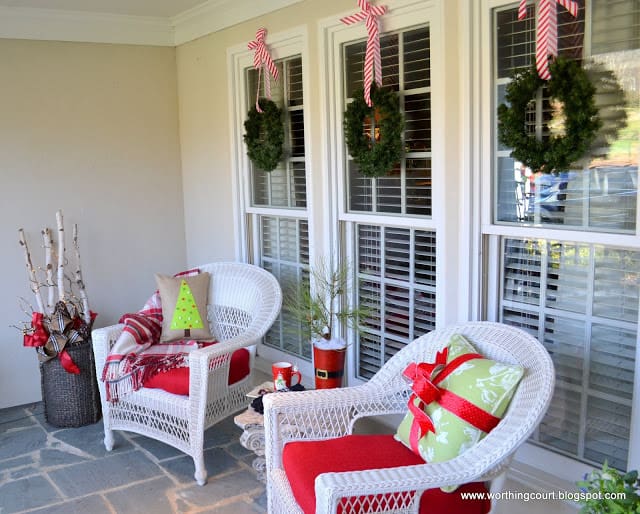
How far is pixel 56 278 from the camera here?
4.41 m

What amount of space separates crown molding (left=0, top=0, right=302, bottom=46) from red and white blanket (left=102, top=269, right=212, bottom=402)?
1904 millimetres

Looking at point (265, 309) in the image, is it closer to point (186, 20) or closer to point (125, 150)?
point (125, 150)

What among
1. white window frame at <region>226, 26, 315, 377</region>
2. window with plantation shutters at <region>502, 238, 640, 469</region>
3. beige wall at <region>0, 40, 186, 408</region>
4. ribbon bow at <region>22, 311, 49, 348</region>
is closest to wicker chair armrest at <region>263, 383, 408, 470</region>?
window with plantation shutters at <region>502, 238, 640, 469</region>

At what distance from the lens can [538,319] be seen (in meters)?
2.74

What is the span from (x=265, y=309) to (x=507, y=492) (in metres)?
1.57

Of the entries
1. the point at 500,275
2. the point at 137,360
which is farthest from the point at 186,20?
the point at 500,275

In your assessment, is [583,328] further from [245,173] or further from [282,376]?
[245,173]

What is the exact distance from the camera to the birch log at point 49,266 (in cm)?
410

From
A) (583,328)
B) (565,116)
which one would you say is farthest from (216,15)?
(583,328)

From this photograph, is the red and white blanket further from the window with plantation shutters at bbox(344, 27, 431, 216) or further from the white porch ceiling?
the white porch ceiling

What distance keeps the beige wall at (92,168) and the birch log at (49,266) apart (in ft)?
0.53

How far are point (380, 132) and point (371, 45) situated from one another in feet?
1.33

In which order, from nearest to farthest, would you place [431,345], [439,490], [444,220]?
[439,490] < [431,345] < [444,220]

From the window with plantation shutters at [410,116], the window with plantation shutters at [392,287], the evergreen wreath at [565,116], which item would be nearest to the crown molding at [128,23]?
the window with plantation shutters at [410,116]
